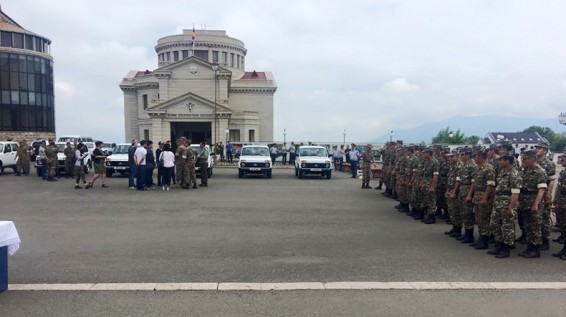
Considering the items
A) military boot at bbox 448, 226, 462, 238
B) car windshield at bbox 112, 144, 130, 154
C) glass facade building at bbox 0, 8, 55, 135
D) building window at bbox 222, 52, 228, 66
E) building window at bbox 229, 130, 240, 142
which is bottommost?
military boot at bbox 448, 226, 462, 238

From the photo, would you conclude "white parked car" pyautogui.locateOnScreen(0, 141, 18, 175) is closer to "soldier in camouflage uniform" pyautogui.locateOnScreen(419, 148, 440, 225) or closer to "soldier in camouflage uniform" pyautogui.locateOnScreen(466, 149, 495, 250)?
"soldier in camouflage uniform" pyautogui.locateOnScreen(419, 148, 440, 225)

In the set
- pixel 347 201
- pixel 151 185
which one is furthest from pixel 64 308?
pixel 151 185

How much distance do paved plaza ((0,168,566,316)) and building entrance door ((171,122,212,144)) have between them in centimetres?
3524

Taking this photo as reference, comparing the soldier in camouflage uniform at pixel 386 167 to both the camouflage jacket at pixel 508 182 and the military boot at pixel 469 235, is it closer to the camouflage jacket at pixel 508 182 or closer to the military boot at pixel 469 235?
the military boot at pixel 469 235

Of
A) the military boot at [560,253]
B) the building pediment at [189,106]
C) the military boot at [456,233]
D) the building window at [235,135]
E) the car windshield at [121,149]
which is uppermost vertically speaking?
the building pediment at [189,106]

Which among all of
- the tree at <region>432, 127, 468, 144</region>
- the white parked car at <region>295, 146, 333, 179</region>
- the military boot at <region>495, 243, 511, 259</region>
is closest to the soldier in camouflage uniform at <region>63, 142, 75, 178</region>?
the white parked car at <region>295, 146, 333, 179</region>

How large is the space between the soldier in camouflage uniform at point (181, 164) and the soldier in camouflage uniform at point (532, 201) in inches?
475

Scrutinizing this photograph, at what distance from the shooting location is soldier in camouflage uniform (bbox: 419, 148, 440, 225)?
1028 cm

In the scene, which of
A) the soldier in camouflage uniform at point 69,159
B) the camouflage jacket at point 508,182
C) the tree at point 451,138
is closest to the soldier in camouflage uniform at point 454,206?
the camouflage jacket at point 508,182

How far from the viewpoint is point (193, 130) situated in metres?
49.1

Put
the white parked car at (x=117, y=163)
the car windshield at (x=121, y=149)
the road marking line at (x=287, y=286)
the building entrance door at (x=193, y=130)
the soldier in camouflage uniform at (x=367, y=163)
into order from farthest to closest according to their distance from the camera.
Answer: the building entrance door at (x=193, y=130) < the car windshield at (x=121, y=149) < the white parked car at (x=117, y=163) < the soldier in camouflage uniform at (x=367, y=163) < the road marking line at (x=287, y=286)

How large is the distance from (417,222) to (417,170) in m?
1.32

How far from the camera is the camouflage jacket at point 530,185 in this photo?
739 cm

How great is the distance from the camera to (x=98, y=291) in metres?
5.55
